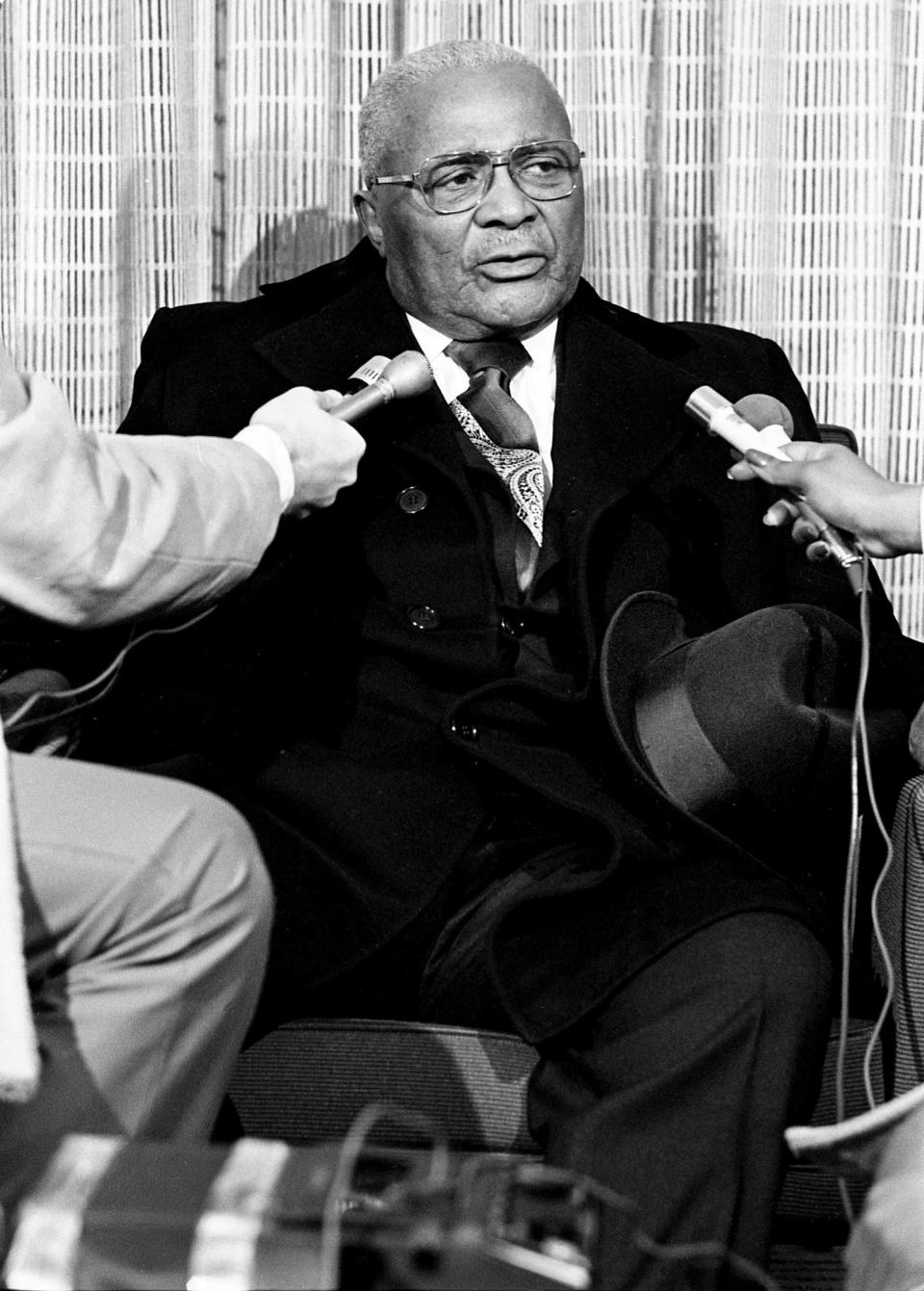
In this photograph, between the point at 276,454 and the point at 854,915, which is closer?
the point at 276,454

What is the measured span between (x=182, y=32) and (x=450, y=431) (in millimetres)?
793

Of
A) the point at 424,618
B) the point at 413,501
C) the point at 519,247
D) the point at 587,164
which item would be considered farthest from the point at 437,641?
the point at 587,164

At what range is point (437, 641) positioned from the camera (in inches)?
81.8

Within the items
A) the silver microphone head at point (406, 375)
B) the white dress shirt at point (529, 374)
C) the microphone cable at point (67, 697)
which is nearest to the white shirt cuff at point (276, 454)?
the microphone cable at point (67, 697)

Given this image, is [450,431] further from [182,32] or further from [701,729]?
[182,32]

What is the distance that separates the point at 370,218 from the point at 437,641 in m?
0.66

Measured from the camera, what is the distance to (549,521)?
7.02ft

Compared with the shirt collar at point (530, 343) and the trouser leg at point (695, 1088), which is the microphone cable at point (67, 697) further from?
the shirt collar at point (530, 343)

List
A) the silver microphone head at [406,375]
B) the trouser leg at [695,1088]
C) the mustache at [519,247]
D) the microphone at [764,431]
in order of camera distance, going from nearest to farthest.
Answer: the trouser leg at [695,1088]
the microphone at [764,431]
the silver microphone head at [406,375]
the mustache at [519,247]

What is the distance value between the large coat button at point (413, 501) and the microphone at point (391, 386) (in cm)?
18

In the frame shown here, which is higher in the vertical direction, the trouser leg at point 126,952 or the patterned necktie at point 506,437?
the patterned necktie at point 506,437

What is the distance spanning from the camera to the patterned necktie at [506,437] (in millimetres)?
2154

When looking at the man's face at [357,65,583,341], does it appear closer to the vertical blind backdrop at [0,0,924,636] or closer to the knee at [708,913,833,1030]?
the vertical blind backdrop at [0,0,924,636]

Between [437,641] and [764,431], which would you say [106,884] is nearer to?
[437,641]
